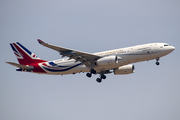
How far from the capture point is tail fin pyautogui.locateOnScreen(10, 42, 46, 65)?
156 feet

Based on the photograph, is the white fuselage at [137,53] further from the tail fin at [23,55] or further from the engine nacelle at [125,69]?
the tail fin at [23,55]

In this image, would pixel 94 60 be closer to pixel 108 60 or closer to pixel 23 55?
pixel 108 60

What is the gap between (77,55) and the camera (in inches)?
1593

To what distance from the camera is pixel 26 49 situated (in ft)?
159

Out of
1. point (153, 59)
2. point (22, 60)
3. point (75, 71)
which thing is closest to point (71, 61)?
point (75, 71)

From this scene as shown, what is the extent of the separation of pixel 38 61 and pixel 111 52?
1339 cm

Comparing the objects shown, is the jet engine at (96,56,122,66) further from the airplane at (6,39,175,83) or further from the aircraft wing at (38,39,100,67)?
the aircraft wing at (38,39,100,67)

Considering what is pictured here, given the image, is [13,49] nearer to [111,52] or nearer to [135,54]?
[111,52]

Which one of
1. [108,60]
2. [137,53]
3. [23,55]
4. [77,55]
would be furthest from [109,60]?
[23,55]

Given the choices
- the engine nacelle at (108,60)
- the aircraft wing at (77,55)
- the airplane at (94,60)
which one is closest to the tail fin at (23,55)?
the airplane at (94,60)

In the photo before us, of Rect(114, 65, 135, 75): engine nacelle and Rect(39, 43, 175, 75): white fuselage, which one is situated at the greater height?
Rect(39, 43, 175, 75): white fuselage

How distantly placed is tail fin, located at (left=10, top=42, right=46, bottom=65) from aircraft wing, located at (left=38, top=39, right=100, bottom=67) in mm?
9189

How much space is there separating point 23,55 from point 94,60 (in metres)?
13.9

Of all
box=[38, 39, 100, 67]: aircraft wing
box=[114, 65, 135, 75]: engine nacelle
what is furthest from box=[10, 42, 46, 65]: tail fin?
box=[114, 65, 135, 75]: engine nacelle
